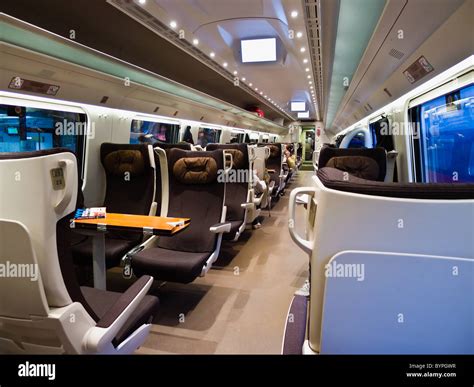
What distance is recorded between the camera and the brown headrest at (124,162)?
3.68 m

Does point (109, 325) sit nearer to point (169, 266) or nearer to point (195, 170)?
point (169, 266)

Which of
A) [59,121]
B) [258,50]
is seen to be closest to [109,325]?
[59,121]

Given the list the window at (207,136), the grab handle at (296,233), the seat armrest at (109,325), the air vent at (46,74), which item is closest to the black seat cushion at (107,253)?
the seat armrest at (109,325)

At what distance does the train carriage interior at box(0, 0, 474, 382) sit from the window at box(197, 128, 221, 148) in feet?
7.92

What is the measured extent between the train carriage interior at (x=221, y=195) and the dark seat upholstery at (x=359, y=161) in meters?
0.02

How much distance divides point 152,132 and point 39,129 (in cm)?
319

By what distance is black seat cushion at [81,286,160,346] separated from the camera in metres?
1.65

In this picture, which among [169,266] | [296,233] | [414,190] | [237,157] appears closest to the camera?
[414,190]

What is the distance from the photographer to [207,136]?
1074 cm

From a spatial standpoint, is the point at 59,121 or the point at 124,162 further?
the point at 59,121

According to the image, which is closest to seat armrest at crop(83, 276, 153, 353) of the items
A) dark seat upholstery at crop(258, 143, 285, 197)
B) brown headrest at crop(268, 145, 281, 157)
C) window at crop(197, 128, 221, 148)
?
dark seat upholstery at crop(258, 143, 285, 197)

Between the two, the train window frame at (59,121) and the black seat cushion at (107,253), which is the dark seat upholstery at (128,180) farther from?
the train window frame at (59,121)

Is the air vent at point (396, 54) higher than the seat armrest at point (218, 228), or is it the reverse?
the air vent at point (396, 54)

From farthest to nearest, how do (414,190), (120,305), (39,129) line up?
1. (39,129)
2. (120,305)
3. (414,190)
